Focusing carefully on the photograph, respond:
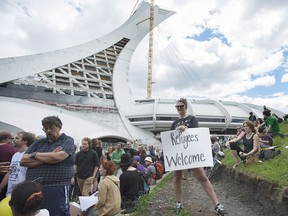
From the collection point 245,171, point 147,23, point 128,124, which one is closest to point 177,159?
point 245,171

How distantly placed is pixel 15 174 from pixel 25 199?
193cm

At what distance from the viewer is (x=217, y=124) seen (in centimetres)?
4378

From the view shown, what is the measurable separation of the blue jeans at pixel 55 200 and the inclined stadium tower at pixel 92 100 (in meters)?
27.2

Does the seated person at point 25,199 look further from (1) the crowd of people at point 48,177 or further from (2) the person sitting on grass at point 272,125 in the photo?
(2) the person sitting on grass at point 272,125

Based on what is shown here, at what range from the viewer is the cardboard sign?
3.94 meters

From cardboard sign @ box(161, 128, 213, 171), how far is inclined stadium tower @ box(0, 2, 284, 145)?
27.0 m

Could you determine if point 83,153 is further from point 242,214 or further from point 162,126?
point 162,126

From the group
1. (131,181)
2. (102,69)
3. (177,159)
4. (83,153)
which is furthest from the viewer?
(102,69)

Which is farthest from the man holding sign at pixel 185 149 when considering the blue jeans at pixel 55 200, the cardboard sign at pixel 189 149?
the blue jeans at pixel 55 200

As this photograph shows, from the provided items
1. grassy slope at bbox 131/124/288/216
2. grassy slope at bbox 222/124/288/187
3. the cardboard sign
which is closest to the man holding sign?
the cardboard sign

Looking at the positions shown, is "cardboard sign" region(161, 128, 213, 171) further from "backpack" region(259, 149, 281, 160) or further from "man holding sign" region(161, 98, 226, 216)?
"backpack" region(259, 149, 281, 160)

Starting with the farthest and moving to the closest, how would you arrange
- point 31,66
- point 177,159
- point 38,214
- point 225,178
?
point 31,66
point 225,178
point 177,159
point 38,214

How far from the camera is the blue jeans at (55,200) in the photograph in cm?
312

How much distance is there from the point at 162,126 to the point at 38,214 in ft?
126
